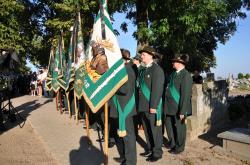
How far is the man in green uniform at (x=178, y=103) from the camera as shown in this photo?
690 cm

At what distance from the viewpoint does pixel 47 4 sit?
30.5 m

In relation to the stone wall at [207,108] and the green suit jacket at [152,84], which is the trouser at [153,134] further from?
the stone wall at [207,108]

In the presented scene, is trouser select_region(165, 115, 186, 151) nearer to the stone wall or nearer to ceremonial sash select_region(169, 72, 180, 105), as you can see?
ceremonial sash select_region(169, 72, 180, 105)

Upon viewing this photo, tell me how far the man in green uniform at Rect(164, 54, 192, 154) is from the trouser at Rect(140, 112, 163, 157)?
522mm

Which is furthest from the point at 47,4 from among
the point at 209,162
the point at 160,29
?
the point at 209,162

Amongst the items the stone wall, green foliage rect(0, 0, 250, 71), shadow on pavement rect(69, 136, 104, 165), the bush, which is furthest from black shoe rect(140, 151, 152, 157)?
green foliage rect(0, 0, 250, 71)

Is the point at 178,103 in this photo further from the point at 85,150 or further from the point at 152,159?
the point at 85,150

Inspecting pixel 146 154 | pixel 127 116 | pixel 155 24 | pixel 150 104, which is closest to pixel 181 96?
pixel 150 104

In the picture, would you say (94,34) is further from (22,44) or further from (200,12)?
(22,44)

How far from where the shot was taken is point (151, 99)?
6422 millimetres

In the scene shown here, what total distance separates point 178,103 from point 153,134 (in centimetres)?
88

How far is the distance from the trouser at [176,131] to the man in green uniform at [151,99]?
0.52 metres

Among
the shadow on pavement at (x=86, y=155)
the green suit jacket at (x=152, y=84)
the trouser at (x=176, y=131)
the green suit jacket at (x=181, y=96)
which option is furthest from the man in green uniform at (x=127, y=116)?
the trouser at (x=176, y=131)

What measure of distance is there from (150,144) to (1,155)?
10.4 ft
